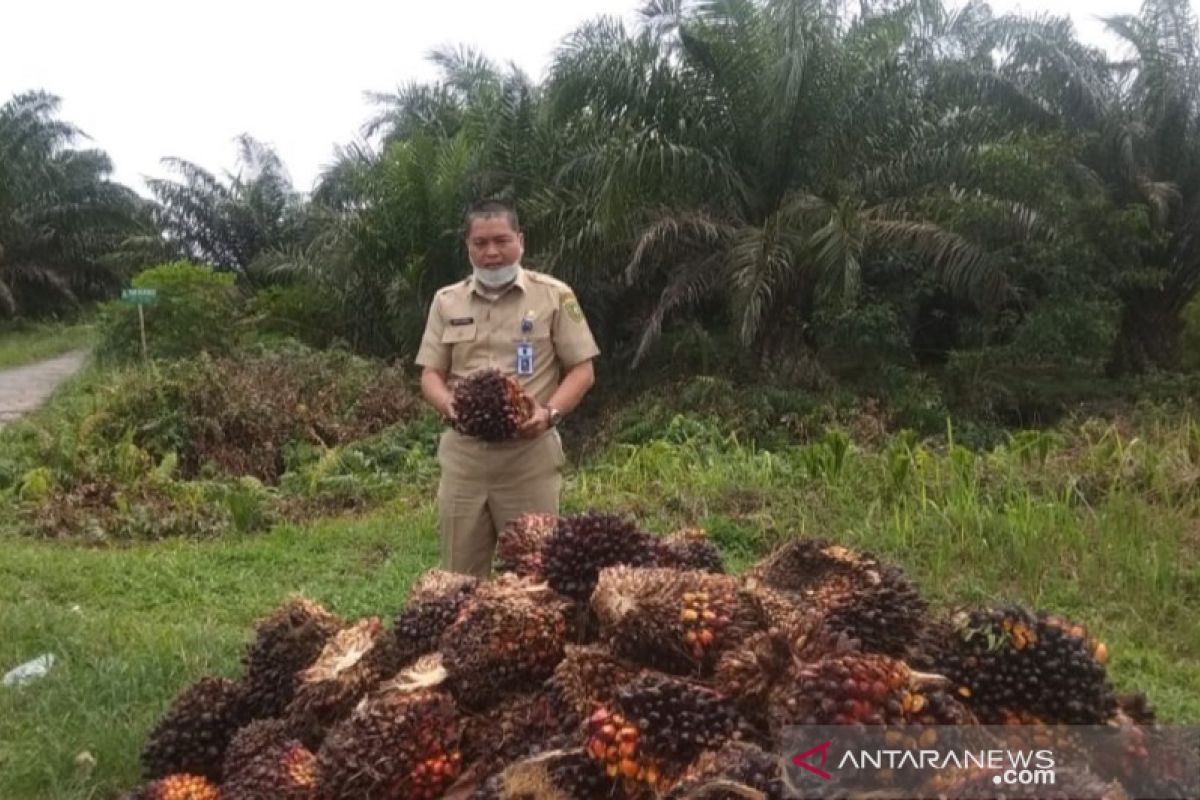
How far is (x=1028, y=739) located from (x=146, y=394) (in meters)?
10.1

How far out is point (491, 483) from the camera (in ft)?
12.0

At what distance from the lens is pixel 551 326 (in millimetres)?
3740

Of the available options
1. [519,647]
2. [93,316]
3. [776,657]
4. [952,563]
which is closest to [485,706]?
[519,647]

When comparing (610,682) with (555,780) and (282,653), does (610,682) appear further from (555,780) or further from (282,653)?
(282,653)

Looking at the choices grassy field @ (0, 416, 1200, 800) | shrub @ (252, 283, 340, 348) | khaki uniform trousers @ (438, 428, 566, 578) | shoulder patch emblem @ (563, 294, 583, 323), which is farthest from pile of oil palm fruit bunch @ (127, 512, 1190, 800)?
shrub @ (252, 283, 340, 348)

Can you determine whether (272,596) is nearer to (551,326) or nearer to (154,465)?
(551,326)

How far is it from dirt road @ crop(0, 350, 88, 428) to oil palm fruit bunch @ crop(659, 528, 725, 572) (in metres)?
11.2

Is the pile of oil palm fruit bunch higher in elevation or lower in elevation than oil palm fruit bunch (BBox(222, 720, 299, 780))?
higher

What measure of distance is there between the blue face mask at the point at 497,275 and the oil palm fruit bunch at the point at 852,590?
Answer: 1763 mm

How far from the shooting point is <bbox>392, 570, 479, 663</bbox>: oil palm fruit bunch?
81.6 inches

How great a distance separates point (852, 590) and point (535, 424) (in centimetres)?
148

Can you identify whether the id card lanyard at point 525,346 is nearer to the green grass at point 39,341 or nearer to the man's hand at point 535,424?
the man's hand at point 535,424

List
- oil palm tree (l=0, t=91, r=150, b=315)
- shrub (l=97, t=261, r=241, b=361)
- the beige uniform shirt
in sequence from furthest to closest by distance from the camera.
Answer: oil palm tree (l=0, t=91, r=150, b=315)
shrub (l=97, t=261, r=241, b=361)
the beige uniform shirt

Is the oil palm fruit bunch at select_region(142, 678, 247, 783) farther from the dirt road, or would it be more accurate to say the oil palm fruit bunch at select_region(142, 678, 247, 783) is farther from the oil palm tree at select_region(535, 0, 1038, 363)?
the dirt road
